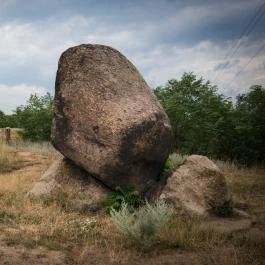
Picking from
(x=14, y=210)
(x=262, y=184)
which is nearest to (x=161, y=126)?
(x=14, y=210)

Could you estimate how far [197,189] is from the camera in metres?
9.04

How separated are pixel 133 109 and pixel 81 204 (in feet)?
7.47

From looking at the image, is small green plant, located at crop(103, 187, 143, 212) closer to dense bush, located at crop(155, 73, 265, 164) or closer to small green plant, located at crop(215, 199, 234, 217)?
small green plant, located at crop(215, 199, 234, 217)

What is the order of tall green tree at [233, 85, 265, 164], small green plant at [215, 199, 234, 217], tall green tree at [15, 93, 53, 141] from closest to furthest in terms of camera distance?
small green plant at [215, 199, 234, 217]
tall green tree at [233, 85, 265, 164]
tall green tree at [15, 93, 53, 141]

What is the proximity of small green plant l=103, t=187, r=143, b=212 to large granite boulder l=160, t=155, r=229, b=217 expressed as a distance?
577 millimetres

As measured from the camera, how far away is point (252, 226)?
819cm

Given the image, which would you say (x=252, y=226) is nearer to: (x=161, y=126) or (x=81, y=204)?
(x=161, y=126)

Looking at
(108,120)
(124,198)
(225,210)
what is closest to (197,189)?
(225,210)

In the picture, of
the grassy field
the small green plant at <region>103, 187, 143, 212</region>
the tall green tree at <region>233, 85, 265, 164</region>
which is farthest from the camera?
the tall green tree at <region>233, 85, 265, 164</region>

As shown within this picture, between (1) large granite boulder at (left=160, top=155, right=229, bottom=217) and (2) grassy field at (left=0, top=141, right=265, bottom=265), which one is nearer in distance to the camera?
(2) grassy field at (left=0, top=141, right=265, bottom=265)

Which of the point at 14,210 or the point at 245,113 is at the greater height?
the point at 245,113

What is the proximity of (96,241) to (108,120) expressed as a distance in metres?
3.20

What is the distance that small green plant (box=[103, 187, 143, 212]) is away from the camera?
911 cm

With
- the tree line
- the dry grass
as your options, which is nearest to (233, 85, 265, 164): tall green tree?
the tree line
